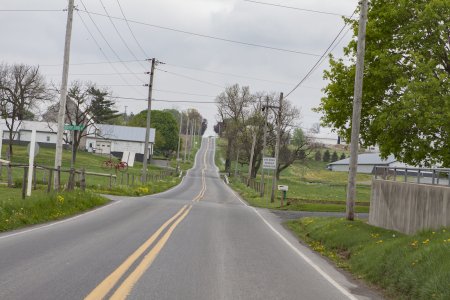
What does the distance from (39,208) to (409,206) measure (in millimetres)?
11120

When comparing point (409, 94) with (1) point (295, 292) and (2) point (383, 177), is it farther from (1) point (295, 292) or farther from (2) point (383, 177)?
(1) point (295, 292)

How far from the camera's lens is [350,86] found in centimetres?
2489

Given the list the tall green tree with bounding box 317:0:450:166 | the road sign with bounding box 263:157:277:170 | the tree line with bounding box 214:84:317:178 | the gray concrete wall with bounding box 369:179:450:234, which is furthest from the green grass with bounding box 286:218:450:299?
the tree line with bounding box 214:84:317:178

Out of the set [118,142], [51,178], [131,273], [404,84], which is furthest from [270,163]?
[118,142]

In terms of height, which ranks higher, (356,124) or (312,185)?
(356,124)

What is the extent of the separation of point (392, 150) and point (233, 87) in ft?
252

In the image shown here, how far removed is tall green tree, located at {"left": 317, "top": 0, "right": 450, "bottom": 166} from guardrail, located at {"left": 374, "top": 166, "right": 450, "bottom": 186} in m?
4.24

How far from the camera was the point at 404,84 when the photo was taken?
2217cm

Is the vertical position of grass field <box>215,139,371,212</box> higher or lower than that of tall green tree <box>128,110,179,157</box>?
lower

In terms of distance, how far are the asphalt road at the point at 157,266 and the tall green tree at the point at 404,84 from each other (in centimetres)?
920

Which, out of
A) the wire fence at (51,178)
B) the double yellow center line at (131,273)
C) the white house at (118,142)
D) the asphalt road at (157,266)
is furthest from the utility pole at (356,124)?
the white house at (118,142)

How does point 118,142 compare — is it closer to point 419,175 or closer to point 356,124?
point 356,124

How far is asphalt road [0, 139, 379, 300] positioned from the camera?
729cm

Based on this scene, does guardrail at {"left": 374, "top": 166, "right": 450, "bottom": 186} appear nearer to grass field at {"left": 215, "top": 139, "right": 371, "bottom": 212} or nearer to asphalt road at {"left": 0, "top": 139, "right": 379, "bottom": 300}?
asphalt road at {"left": 0, "top": 139, "right": 379, "bottom": 300}
